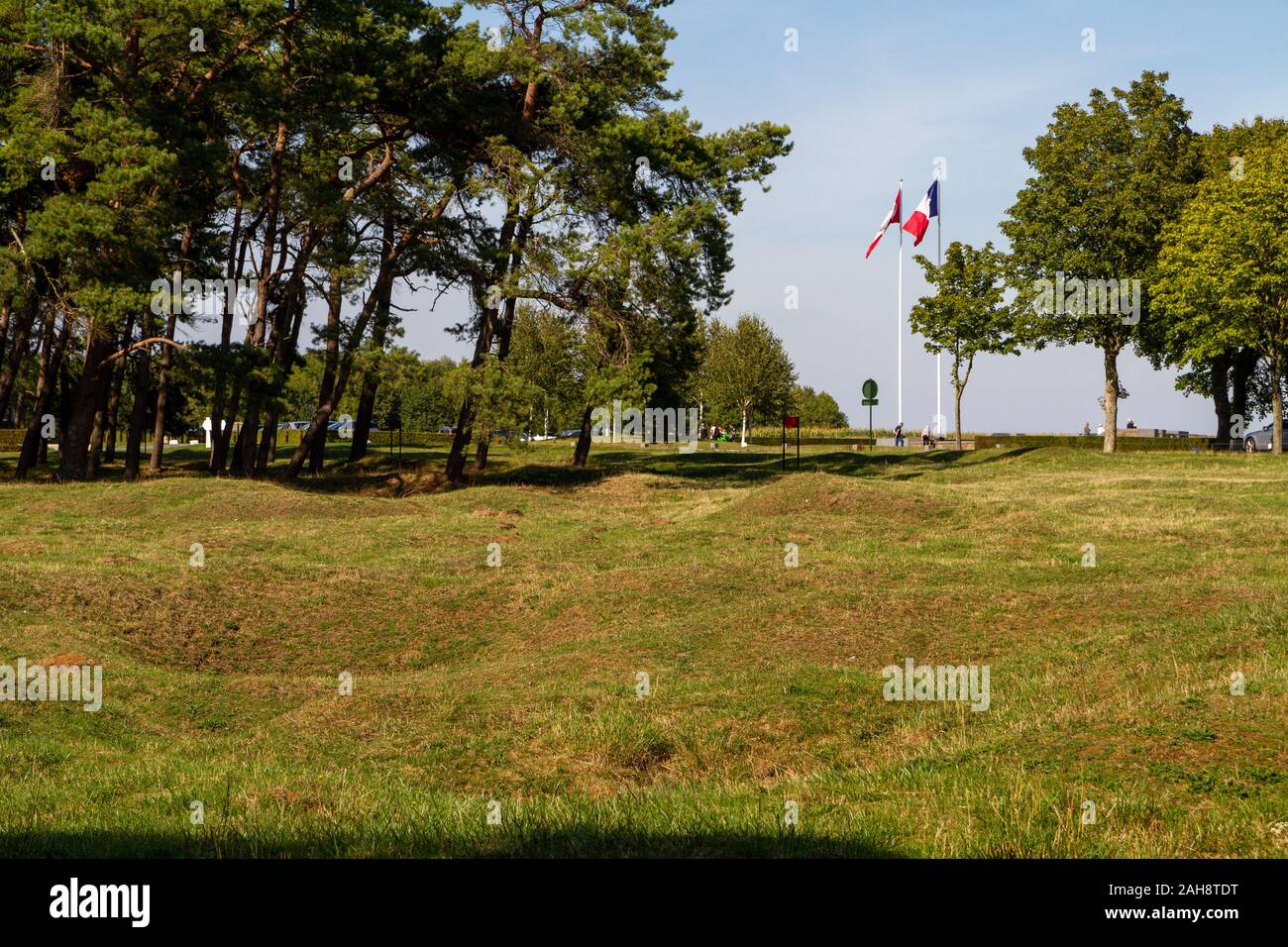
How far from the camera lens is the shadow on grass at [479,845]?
660cm

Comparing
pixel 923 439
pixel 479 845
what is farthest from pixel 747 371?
pixel 479 845

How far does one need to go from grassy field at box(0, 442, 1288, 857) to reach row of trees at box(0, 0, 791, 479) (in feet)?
24.7

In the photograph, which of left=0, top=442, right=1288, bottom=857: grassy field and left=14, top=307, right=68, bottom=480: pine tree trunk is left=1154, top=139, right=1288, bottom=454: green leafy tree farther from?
left=14, top=307, right=68, bottom=480: pine tree trunk

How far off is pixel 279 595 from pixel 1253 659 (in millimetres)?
16197

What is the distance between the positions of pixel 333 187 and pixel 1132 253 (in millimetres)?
37809

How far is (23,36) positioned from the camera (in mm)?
36750

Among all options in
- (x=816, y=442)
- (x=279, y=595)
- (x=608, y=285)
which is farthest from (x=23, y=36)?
(x=816, y=442)

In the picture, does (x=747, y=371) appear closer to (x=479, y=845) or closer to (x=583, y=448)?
(x=583, y=448)

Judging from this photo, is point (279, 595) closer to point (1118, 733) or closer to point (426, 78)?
point (1118, 733)

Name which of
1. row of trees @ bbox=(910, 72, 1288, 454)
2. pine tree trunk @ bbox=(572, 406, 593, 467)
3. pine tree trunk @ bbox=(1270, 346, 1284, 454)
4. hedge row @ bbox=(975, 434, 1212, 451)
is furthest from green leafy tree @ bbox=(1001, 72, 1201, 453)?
pine tree trunk @ bbox=(572, 406, 593, 467)

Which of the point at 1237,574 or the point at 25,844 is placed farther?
the point at 1237,574

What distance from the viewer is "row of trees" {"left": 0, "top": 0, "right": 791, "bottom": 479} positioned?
Result: 34125 millimetres
